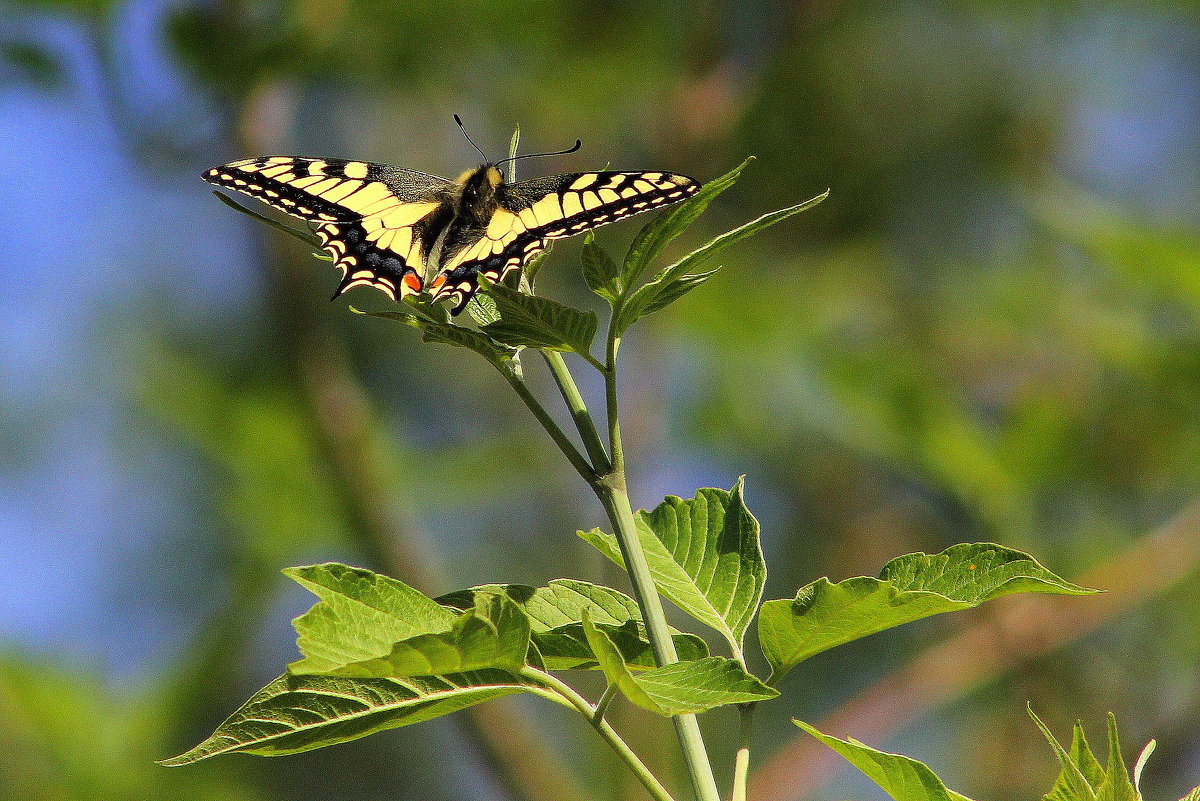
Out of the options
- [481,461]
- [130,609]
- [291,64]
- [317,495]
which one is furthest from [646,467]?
[130,609]

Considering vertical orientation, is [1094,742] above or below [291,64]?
below

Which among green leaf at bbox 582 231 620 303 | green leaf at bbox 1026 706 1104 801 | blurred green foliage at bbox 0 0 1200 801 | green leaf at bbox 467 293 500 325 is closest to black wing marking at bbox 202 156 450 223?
green leaf at bbox 467 293 500 325

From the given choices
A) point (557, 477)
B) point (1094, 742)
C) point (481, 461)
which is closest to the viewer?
point (1094, 742)

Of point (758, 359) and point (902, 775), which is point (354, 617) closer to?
point (902, 775)

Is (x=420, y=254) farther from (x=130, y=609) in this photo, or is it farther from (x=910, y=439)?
(x=130, y=609)

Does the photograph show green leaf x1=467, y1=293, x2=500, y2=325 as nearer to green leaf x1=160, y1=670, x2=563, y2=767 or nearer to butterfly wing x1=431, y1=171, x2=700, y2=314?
butterfly wing x1=431, y1=171, x2=700, y2=314

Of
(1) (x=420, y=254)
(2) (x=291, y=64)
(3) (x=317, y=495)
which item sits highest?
(2) (x=291, y=64)
